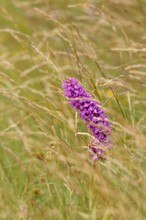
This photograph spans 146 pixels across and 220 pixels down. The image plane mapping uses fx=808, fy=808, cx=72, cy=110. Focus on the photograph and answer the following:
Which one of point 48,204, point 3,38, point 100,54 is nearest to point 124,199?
point 48,204

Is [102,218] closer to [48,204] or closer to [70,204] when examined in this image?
[70,204]

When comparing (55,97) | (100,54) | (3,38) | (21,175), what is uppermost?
(55,97)

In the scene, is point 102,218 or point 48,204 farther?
point 48,204

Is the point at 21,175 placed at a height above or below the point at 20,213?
below

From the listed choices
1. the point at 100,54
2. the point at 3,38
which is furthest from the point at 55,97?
the point at 3,38

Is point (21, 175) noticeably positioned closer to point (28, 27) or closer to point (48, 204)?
point (48, 204)

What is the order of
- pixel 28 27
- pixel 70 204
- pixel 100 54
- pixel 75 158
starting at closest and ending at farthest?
1. pixel 75 158
2. pixel 70 204
3. pixel 100 54
4. pixel 28 27

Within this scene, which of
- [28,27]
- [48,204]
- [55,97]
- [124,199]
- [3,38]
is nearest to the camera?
[124,199]
